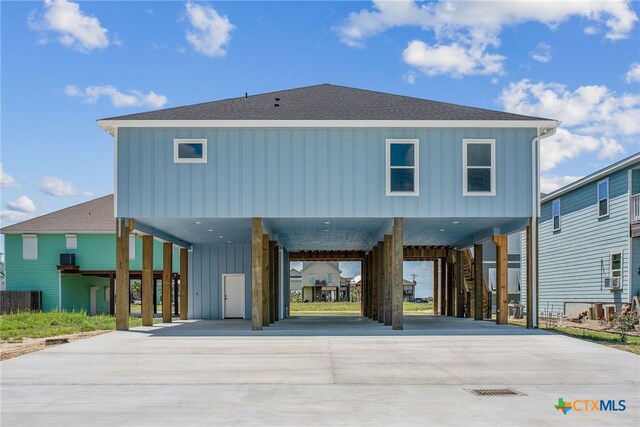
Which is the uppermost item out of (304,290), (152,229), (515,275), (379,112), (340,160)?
(379,112)

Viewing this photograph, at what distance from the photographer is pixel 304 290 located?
106125 mm

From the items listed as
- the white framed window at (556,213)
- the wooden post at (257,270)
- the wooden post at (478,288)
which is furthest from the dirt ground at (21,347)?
the white framed window at (556,213)

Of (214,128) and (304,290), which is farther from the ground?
(214,128)

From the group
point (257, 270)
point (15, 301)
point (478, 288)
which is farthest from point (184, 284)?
point (15, 301)

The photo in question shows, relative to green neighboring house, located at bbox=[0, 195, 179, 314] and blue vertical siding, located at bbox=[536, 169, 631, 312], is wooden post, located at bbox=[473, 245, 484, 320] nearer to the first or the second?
blue vertical siding, located at bbox=[536, 169, 631, 312]

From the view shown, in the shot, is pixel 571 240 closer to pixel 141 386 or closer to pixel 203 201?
pixel 203 201

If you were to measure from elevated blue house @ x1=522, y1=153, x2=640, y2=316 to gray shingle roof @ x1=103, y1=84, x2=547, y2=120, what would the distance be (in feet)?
24.7

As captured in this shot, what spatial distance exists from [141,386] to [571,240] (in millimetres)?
24375

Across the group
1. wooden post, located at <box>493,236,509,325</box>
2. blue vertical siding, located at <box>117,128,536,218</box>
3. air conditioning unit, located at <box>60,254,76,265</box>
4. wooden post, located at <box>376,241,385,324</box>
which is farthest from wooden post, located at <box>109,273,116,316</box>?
wooden post, located at <box>493,236,509,325</box>

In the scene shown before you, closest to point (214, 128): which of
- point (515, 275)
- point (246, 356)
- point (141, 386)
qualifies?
point (246, 356)

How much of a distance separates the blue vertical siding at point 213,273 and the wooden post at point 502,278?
1144 centimetres

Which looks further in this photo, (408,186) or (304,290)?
(304,290)

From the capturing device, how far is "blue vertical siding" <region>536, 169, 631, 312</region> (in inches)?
1001

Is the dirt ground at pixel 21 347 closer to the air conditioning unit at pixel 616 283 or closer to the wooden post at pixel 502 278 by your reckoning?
the wooden post at pixel 502 278
